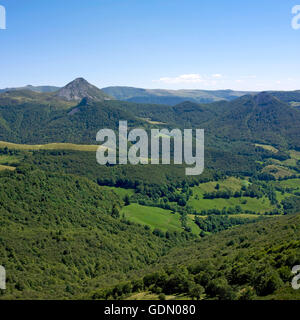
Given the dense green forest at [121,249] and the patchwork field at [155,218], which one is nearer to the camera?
the dense green forest at [121,249]

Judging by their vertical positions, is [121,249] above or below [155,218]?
above

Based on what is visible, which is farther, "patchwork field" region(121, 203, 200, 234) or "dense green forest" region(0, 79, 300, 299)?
"patchwork field" region(121, 203, 200, 234)

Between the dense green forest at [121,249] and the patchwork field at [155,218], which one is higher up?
the dense green forest at [121,249]

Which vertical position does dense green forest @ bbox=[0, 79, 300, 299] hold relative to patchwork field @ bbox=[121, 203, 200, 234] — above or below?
above

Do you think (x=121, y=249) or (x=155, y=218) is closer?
(x=121, y=249)

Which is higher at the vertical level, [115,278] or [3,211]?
[3,211]

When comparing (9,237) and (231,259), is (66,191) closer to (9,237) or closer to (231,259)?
(9,237)

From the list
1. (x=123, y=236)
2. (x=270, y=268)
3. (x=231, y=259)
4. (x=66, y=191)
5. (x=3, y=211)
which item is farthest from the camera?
(x=66, y=191)
